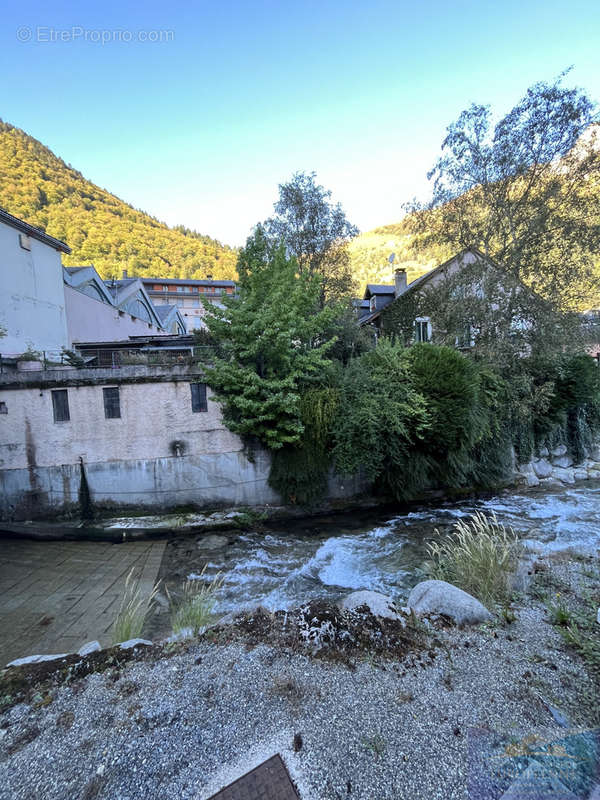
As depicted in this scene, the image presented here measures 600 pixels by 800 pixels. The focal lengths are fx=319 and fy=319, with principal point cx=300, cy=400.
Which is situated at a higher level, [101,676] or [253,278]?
[253,278]

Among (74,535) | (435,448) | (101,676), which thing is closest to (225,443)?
(74,535)

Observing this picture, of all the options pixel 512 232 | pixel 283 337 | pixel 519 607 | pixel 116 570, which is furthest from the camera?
pixel 512 232

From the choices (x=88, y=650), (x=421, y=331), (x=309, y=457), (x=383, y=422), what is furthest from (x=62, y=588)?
(x=421, y=331)

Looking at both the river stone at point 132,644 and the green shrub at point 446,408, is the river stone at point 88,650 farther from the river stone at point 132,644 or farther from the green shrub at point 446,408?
the green shrub at point 446,408

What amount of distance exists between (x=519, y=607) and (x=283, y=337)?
7613 mm

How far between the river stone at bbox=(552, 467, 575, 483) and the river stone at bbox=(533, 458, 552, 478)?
0.23 m

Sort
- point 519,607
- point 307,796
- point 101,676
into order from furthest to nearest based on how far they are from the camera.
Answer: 1. point 519,607
2. point 101,676
3. point 307,796

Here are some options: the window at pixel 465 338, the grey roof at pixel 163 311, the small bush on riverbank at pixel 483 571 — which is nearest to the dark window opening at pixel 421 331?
the window at pixel 465 338

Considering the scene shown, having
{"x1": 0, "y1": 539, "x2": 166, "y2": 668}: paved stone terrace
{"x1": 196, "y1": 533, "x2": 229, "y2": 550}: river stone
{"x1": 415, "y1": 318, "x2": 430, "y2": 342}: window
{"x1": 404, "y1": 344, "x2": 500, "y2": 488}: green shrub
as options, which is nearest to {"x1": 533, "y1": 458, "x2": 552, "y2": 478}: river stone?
{"x1": 404, "y1": 344, "x2": 500, "y2": 488}: green shrub

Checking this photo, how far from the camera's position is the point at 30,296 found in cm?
1533

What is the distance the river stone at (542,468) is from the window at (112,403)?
15.9m

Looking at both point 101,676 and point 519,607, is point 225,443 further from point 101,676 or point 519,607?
point 519,607

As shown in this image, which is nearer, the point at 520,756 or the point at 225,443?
the point at 520,756

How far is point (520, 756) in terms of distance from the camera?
2322mm
